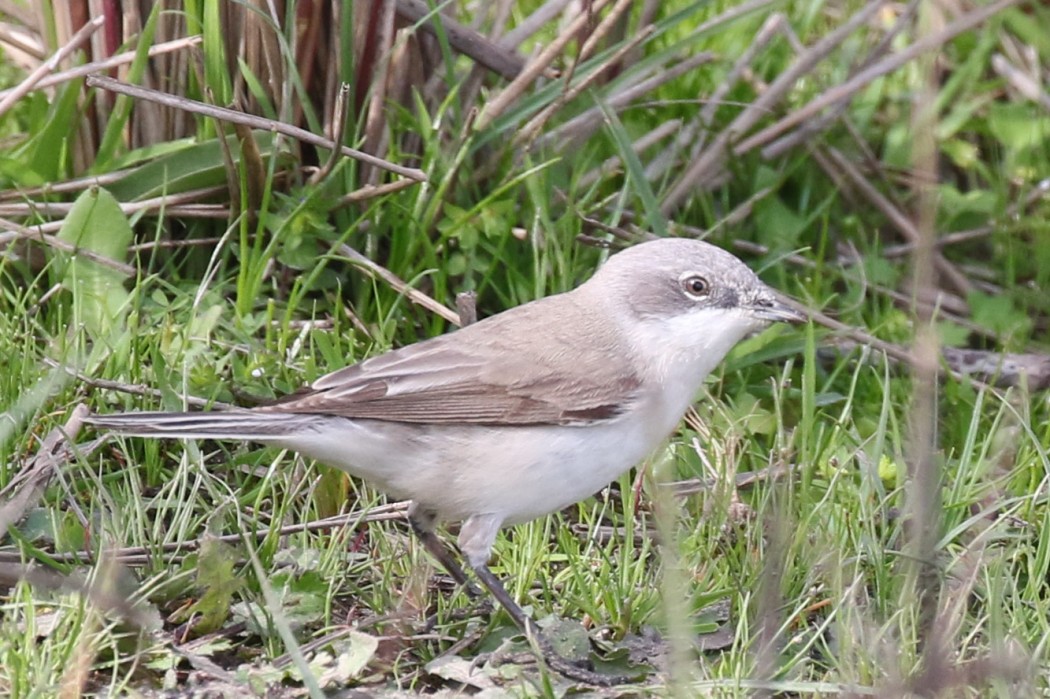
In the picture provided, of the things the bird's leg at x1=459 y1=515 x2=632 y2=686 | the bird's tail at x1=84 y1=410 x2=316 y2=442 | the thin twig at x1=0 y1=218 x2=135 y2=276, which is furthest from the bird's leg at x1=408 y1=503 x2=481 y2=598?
the thin twig at x1=0 y1=218 x2=135 y2=276

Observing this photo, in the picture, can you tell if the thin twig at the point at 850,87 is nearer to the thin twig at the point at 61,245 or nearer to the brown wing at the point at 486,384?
the brown wing at the point at 486,384

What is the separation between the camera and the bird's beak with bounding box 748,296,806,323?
4.74m

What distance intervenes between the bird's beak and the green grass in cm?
18

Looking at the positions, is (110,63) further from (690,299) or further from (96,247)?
(690,299)

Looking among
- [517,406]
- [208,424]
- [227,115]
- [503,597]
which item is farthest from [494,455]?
[227,115]

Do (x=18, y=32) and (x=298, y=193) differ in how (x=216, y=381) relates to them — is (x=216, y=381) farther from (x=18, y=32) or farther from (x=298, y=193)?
(x=18, y=32)

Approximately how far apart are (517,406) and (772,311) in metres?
0.91

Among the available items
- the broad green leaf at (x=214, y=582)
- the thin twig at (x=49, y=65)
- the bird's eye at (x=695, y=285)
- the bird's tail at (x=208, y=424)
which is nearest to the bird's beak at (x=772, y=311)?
the bird's eye at (x=695, y=285)

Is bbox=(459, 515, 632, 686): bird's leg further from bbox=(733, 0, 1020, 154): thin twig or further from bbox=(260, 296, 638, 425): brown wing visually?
bbox=(733, 0, 1020, 154): thin twig

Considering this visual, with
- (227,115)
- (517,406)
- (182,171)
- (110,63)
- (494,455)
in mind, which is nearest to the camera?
(494,455)

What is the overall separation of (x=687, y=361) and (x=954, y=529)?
92cm

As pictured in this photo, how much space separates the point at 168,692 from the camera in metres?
3.82

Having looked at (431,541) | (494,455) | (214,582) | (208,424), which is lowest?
(431,541)

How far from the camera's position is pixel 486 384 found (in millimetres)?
4445
